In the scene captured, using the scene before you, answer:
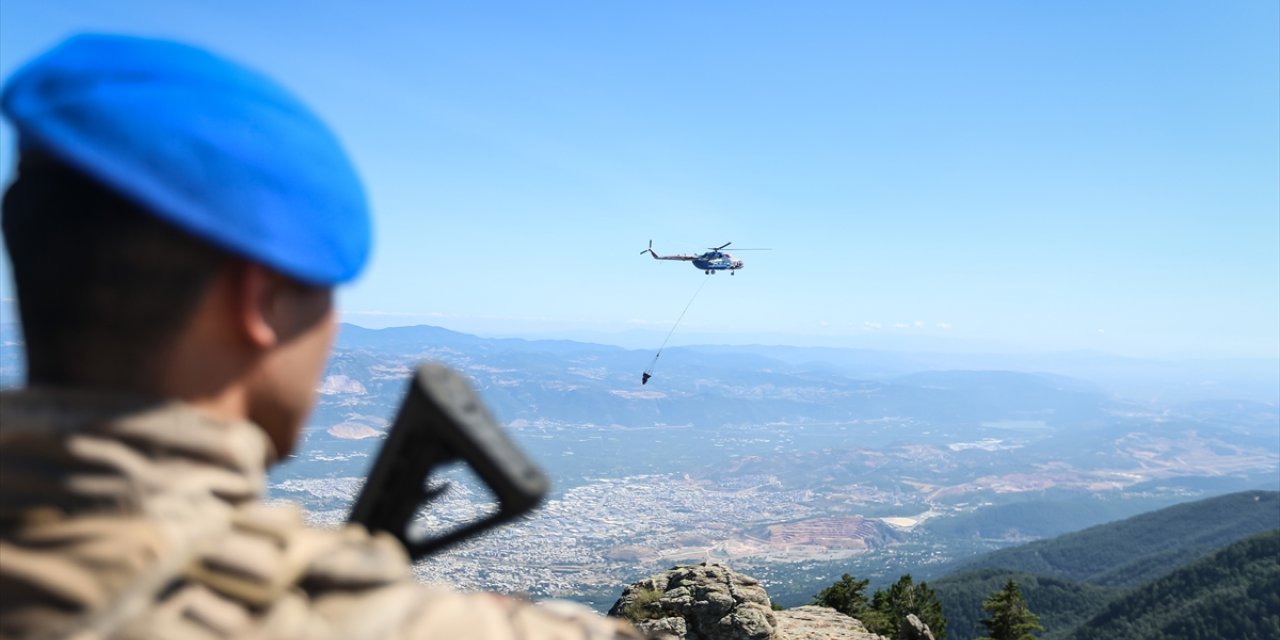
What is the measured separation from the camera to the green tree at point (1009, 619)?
55.4 metres

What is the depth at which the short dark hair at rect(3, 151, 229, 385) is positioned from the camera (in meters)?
1.01

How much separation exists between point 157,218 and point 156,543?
0.43m

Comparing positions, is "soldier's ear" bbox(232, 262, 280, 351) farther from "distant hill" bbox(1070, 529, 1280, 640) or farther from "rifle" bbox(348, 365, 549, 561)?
"distant hill" bbox(1070, 529, 1280, 640)

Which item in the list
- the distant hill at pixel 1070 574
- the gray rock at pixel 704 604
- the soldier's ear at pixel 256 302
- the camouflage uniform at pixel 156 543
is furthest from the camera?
the distant hill at pixel 1070 574

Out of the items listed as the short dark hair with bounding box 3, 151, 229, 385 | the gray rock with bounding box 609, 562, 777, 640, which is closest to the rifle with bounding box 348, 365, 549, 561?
the short dark hair with bounding box 3, 151, 229, 385

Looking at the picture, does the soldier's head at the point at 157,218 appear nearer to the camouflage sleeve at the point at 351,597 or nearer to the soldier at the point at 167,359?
the soldier at the point at 167,359

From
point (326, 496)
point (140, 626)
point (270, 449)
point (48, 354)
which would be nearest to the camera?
point (140, 626)

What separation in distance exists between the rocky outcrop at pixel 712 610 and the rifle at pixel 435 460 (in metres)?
24.7

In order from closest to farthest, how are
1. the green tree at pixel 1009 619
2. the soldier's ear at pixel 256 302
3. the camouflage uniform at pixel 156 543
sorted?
the camouflage uniform at pixel 156 543 → the soldier's ear at pixel 256 302 → the green tree at pixel 1009 619

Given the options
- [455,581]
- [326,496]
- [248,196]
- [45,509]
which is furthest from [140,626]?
[326,496]

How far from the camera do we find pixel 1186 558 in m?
174

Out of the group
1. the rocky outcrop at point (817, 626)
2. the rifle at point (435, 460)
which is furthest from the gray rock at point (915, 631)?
the rifle at point (435, 460)

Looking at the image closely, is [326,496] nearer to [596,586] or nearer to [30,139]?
[596,586]

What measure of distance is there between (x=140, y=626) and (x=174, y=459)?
8.2 inches
